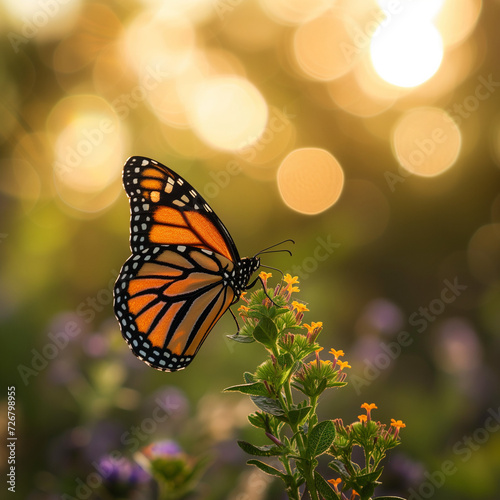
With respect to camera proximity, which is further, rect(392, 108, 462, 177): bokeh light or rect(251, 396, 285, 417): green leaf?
rect(392, 108, 462, 177): bokeh light

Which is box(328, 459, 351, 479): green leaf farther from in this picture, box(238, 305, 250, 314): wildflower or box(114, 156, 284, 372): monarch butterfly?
box(114, 156, 284, 372): monarch butterfly

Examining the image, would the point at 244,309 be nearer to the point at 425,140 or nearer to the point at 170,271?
the point at 170,271

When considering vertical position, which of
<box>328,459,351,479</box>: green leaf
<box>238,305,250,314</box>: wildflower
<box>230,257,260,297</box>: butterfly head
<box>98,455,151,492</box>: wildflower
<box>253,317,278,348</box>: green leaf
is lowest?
<box>98,455,151,492</box>: wildflower

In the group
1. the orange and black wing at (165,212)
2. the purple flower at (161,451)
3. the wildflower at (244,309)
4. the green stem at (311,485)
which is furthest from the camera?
the orange and black wing at (165,212)

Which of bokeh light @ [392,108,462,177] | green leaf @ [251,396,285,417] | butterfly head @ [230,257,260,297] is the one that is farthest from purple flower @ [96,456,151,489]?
bokeh light @ [392,108,462,177]

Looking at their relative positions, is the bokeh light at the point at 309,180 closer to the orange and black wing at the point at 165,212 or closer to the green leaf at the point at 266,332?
the orange and black wing at the point at 165,212

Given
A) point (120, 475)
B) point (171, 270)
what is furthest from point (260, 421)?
point (171, 270)

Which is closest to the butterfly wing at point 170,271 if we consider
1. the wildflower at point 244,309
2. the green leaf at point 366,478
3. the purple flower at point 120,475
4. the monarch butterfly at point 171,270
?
the monarch butterfly at point 171,270
